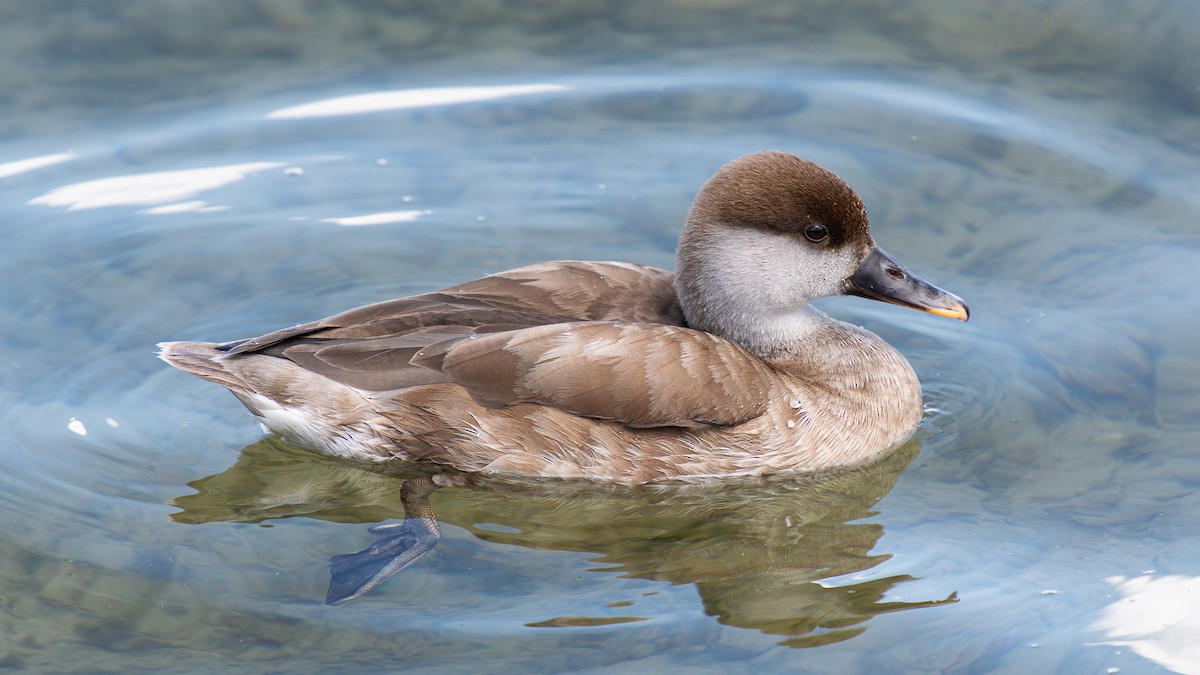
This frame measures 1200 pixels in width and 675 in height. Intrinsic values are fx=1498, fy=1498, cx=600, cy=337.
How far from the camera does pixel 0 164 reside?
27.7 ft

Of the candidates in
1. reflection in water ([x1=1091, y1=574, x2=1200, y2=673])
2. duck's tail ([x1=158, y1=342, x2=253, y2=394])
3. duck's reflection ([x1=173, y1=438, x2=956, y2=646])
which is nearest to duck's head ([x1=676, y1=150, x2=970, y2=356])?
duck's reflection ([x1=173, y1=438, x2=956, y2=646])

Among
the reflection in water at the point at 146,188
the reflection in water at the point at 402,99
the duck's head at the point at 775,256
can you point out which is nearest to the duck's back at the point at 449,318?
the duck's head at the point at 775,256

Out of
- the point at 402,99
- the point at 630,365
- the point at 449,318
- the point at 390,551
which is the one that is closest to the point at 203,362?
the point at 449,318

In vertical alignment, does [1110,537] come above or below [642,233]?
below

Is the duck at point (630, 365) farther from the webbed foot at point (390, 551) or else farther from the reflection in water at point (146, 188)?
the reflection in water at point (146, 188)

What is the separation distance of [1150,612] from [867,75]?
4.63m

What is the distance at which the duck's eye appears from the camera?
6387 mm

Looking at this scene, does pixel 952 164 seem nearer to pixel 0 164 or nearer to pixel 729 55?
pixel 729 55

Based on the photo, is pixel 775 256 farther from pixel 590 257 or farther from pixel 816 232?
pixel 590 257

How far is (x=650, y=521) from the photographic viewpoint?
6.15 metres

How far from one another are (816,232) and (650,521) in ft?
4.67

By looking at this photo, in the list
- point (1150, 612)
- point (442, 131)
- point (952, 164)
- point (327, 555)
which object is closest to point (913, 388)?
point (1150, 612)

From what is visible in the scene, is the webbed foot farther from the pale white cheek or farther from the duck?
the pale white cheek

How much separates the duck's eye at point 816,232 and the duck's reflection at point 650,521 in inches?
41.1
